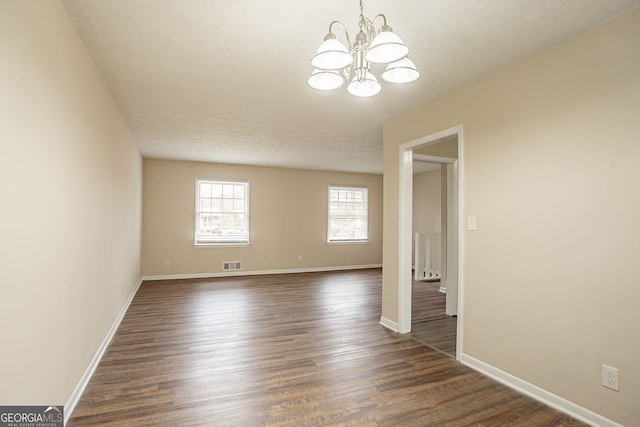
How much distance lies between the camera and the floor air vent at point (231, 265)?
22.7 ft

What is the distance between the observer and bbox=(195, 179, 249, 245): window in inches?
267

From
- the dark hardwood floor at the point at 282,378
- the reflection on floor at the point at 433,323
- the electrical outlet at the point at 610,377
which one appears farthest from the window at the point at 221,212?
the electrical outlet at the point at 610,377

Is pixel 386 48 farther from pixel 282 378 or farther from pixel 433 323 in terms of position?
pixel 433 323

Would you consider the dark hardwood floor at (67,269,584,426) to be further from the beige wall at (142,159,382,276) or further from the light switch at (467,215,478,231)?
the beige wall at (142,159,382,276)

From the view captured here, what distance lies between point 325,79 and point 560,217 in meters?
1.82

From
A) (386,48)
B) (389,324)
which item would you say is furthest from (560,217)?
(389,324)

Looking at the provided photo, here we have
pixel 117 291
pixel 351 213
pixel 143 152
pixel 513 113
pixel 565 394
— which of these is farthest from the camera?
pixel 351 213

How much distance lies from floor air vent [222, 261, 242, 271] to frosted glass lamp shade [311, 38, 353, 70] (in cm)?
608

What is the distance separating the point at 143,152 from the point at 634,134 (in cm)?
646

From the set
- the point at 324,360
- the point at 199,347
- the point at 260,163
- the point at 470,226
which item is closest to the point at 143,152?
the point at 260,163

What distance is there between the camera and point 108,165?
301cm

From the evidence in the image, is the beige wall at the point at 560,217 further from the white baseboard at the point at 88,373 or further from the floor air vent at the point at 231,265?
the floor air vent at the point at 231,265

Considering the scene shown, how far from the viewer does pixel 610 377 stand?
1.89 metres

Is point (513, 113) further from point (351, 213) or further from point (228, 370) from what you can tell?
point (351, 213)
